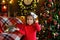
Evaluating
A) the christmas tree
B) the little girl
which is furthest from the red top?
the christmas tree

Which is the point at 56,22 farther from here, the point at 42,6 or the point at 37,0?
the point at 37,0

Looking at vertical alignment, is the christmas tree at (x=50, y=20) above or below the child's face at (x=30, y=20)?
below

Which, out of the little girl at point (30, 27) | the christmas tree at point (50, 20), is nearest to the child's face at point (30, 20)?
the little girl at point (30, 27)

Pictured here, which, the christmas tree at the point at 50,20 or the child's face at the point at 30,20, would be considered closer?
the child's face at the point at 30,20

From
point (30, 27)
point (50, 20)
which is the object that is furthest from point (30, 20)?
point (50, 20)

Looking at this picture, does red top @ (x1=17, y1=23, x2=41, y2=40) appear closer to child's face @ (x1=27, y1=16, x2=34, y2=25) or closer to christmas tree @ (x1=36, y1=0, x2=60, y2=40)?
child's face @ (x1=27, y1=16, x2=34, y2=25)

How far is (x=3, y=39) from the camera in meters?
2.39

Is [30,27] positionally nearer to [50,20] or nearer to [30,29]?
[30,29]

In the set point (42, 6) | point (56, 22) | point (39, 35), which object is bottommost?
point (39, 35)

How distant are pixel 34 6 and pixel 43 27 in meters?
1.02

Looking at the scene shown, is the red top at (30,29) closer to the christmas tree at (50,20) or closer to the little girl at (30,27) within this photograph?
the little girl at (30,27)

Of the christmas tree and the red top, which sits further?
the christmas tree

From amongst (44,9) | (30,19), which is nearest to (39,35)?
(44,9)

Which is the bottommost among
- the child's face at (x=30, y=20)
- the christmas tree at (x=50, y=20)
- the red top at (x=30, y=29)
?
the christmas tree at (x=50, y=20)
